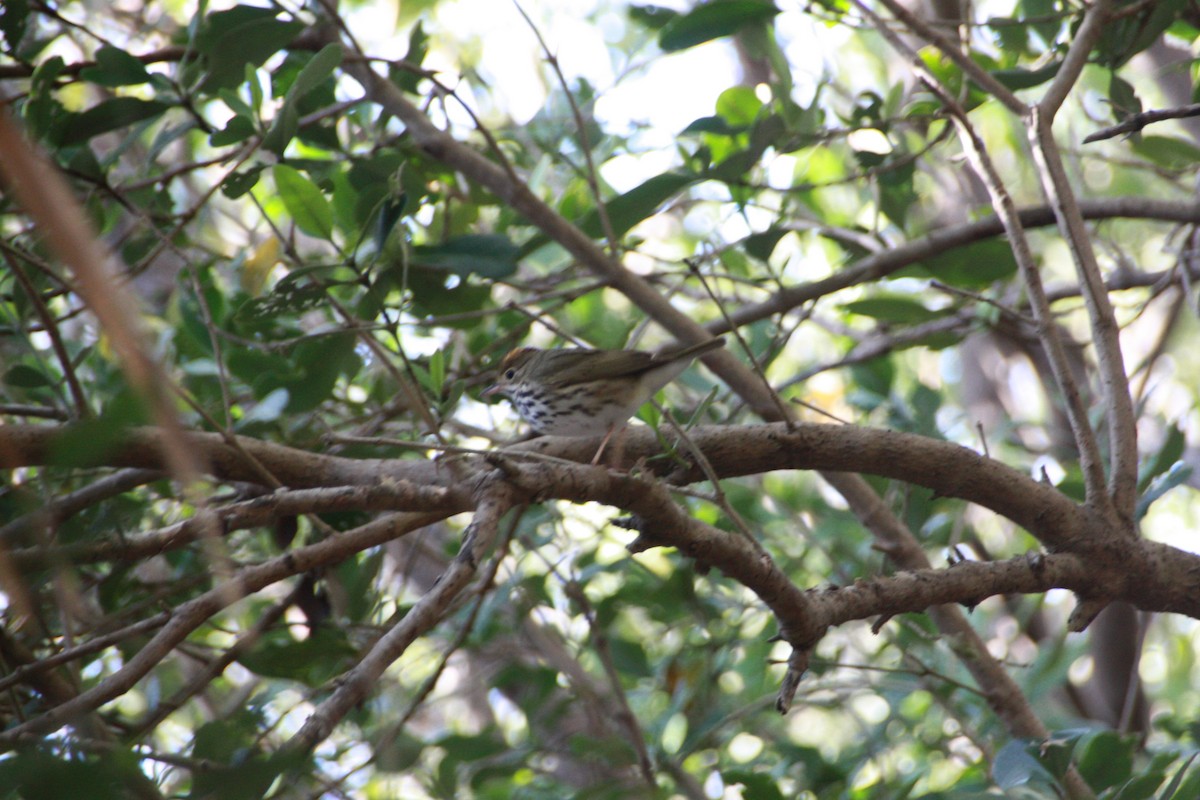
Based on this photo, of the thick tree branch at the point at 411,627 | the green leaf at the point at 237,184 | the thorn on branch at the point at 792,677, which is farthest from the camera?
the green leaf at the point at 237,184

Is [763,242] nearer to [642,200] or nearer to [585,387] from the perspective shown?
[642,200]

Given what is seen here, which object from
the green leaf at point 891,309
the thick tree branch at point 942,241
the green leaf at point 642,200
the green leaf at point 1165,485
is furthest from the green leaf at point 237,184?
the green leaf at point 1165,485

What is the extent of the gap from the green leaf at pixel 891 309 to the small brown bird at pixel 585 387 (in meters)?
0.62

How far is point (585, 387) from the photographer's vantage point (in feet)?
11.8

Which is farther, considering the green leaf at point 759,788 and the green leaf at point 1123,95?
the green leaf at point 1123,95

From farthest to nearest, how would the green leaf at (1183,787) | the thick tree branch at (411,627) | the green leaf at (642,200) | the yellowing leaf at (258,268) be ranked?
the yellowing leaf at (258,268) < the green leaf at (642,200) < the green leaf at (1183,787) < the thick tree branch at (411,627)

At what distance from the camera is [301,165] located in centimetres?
313

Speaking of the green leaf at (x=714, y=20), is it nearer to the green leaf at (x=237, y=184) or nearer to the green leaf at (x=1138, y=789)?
the green leaf at (x=237, y=184)

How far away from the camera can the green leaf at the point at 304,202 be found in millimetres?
2607

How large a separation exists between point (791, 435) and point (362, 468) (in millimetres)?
965

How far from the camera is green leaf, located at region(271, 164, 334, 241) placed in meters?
→ 2.61

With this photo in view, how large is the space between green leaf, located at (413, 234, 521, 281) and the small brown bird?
507 millimetres

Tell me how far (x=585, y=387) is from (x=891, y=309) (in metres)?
1.07

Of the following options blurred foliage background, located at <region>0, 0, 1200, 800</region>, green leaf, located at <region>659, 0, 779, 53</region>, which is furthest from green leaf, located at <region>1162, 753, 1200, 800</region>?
green leaf, located at <region>659, 0, 779, 53</region>
